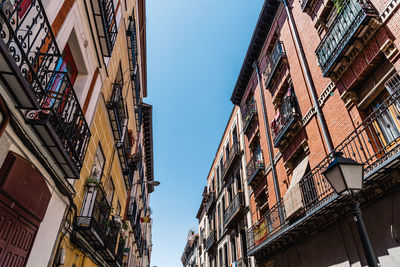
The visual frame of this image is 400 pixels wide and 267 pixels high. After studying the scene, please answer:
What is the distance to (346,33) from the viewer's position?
279 inches

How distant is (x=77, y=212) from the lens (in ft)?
21.1

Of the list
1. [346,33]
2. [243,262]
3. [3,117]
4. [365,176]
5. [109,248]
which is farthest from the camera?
[243,262]

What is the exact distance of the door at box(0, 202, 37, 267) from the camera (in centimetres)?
363

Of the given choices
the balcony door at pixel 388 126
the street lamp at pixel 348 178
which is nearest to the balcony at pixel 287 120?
the balcony door at pixel 388 126

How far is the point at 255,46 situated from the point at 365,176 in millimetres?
12331

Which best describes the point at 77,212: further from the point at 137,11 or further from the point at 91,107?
the point at 137,11

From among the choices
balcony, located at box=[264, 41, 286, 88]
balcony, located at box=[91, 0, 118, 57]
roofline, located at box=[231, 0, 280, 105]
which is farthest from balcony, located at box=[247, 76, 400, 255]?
roofline, located at box=[231, 0, 280, 105]

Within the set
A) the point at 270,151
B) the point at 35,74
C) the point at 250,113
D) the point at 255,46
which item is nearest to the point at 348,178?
the point at 35,74

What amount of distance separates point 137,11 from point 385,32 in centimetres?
1214

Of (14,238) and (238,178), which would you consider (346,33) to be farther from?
(238,178)

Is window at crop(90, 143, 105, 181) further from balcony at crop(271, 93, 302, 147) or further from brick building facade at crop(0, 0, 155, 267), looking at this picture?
balcony at crop(271, 93, 302, 147)

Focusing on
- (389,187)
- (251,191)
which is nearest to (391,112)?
(389,187)

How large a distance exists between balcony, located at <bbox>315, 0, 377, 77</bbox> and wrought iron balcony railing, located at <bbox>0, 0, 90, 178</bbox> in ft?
23.9

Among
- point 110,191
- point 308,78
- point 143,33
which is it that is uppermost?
point 143,33
